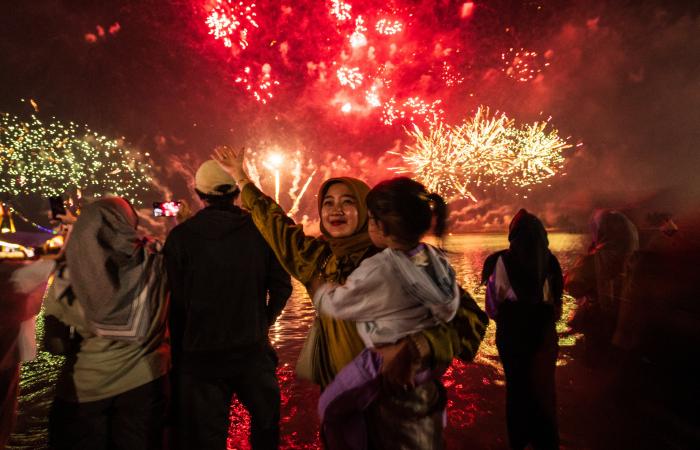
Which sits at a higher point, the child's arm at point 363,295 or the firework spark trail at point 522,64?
the firework spark trail at point 522,64

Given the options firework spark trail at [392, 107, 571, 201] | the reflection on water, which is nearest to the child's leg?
the reflection on water

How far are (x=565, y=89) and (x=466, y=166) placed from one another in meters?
12.7

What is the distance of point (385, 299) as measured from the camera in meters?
1.42

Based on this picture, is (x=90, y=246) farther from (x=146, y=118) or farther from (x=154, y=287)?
(x=146, y=118)

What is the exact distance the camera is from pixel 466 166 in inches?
569

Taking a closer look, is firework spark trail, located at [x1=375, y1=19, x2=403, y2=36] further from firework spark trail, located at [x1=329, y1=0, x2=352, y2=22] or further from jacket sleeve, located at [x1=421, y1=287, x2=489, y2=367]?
jacket sleeve, located at [x1=421, y1=287, x2=489, y2=367]

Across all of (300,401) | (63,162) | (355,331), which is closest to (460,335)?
(355,331)

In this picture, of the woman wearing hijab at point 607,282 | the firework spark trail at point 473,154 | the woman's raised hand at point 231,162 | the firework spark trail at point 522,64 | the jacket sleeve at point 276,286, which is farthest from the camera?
the firework spark trail at point 522,64

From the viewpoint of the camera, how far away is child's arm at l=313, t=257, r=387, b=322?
4.64 feet

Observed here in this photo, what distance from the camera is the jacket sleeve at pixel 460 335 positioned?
4.98ft

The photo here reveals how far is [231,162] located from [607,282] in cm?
565

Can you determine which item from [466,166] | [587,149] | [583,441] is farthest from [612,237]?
[587,149]

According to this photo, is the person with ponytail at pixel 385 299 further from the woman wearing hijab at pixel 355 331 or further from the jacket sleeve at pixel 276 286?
the jacket sleeve at pixel 276 286

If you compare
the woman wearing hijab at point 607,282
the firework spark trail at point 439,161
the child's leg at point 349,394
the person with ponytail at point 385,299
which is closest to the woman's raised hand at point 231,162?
the person with ponytail at point 385,299
